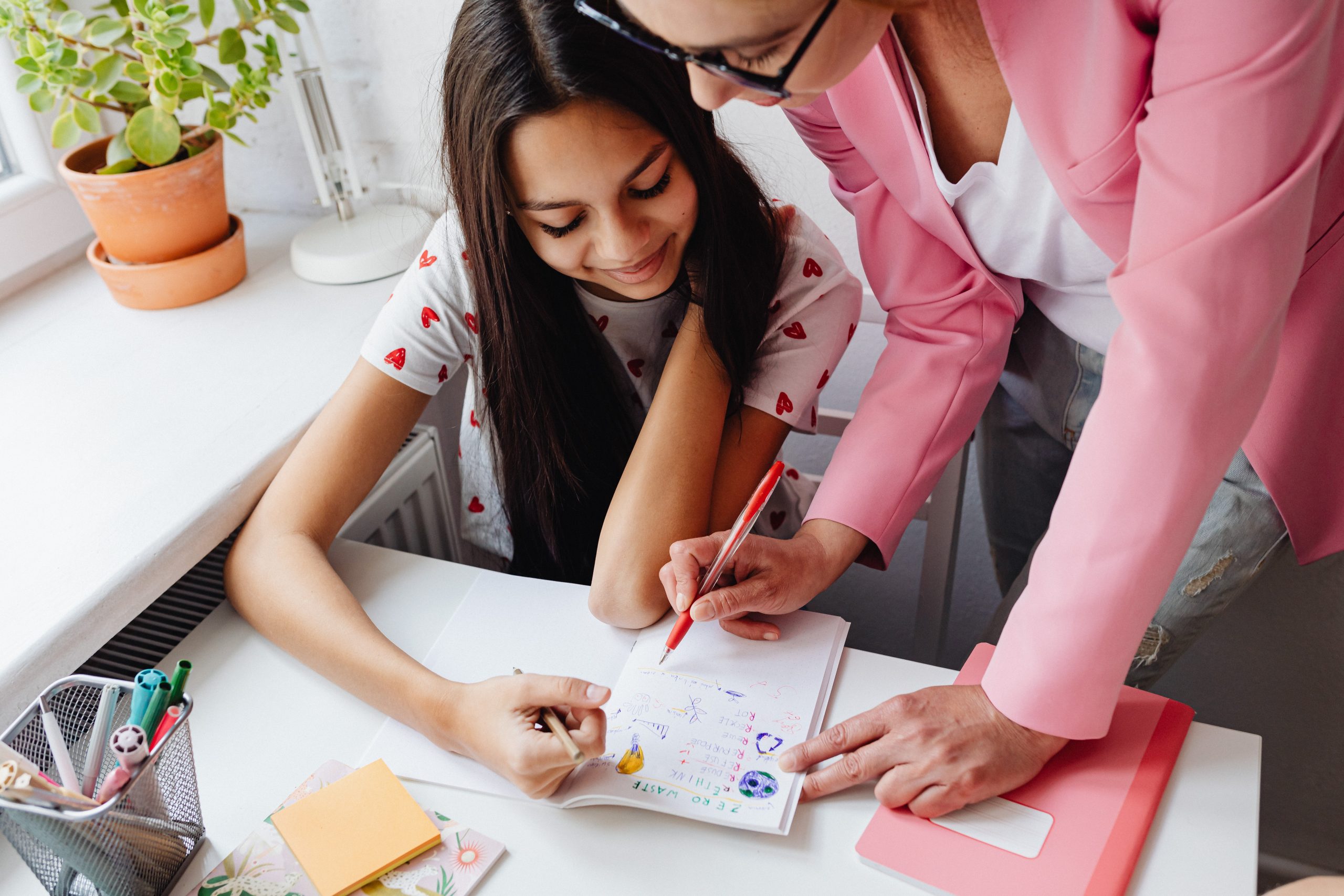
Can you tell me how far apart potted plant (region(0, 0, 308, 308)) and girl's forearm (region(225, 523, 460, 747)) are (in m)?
0.51

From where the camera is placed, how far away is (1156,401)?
0.65 metres

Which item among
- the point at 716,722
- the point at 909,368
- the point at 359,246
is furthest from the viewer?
the point at 359,246

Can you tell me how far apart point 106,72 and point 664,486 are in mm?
835

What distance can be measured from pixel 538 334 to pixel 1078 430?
22.3 inches

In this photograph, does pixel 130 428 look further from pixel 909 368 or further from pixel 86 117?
pixel 909 368

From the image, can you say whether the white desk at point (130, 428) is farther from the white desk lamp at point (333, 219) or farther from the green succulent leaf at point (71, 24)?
the green succulent leaf at point (71, 24)

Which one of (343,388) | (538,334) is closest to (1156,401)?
(538,334)

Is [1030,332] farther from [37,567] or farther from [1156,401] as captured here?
[37,567]

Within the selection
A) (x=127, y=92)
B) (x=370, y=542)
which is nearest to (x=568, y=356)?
(x=370, y=542)

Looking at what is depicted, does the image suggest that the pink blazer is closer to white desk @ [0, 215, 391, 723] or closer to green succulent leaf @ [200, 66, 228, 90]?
white desk @ [0, 215, 391, 723]

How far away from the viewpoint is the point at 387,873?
26.9 inches

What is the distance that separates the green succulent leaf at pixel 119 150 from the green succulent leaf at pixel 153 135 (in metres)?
0.01

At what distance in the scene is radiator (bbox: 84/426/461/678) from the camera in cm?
100

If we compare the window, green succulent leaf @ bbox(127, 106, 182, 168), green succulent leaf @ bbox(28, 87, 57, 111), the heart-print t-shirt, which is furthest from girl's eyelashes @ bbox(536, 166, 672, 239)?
the window
